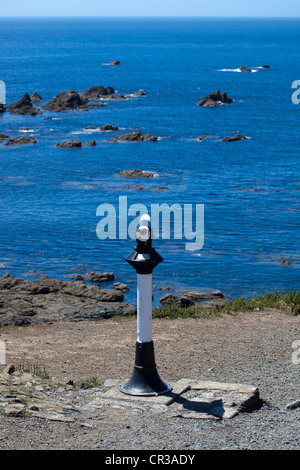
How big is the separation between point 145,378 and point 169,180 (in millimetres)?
37881

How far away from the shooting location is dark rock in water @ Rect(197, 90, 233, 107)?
8138 cm

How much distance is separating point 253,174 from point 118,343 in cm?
3581

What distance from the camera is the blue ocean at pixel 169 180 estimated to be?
3053cm

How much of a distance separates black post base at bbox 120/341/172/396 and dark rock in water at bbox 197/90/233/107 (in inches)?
2895

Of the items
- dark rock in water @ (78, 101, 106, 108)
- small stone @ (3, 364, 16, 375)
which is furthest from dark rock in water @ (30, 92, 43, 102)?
small stone @ (3, 364, 16, 375)

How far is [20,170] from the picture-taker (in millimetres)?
50719

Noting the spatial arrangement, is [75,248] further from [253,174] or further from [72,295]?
[253,174]

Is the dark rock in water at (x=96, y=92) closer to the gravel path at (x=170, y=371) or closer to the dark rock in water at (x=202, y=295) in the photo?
the dark rock in water at (x=202, y=295)

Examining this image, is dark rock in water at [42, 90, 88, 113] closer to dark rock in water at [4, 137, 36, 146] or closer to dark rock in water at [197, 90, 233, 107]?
dark rock in water at [197, 90, 233, 107]

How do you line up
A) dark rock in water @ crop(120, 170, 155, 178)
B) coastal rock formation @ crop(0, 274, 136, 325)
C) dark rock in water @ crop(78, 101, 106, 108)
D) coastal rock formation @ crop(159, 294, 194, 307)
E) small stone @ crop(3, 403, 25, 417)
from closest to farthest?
1. small stone @ crop(3, 403, 25, 417)
2. coastal rock formation @ crop(0, 274, 136, 325)
3. coastal rock formation @ crop(159, 294, 194, 307)
4. dark rock in water @ crop(120, 170, 155, 178)
5. dark rock in water @ crop(78, 101, 106, 108)

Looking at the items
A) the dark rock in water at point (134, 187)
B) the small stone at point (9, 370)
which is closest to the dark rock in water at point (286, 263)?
the dark rock in water at point (134, 187)

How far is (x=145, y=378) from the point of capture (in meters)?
9.38

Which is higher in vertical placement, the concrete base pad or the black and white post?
the black and white post

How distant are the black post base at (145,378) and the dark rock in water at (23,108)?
6744 cm
